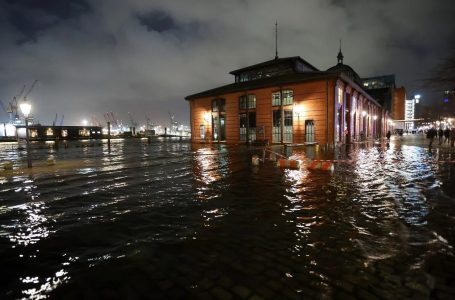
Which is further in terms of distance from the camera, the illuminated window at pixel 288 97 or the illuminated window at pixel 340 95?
the illuminated window at pixel 288 97

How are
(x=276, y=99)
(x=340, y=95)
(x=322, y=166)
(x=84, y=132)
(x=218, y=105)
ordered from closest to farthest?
(x=322, y=166)
(x=340, y=95)
(x=276, y=99)
(x=218, y=105)
(x=84, y=132)

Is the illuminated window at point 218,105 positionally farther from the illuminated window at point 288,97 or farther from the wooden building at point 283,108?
the illuminated window at point 288,97

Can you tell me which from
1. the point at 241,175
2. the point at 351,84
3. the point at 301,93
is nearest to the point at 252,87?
the point at 301,93

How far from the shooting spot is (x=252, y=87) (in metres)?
34.9

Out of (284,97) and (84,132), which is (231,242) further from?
(84,132)

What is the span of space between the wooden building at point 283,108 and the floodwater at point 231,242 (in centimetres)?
2253

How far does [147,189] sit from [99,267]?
4991 millimetres

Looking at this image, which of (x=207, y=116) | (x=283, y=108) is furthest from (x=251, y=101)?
(x=207, y=116)

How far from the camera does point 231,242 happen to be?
4.37 m

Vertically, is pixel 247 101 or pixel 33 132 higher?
pixel 247 101

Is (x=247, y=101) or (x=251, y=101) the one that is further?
(x=251, y=101)

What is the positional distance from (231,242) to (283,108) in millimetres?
29865

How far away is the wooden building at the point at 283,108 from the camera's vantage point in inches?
1163

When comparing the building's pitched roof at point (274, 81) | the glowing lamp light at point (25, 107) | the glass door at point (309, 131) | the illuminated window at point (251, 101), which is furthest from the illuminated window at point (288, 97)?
the glowing lamp light at point (25, 107)
